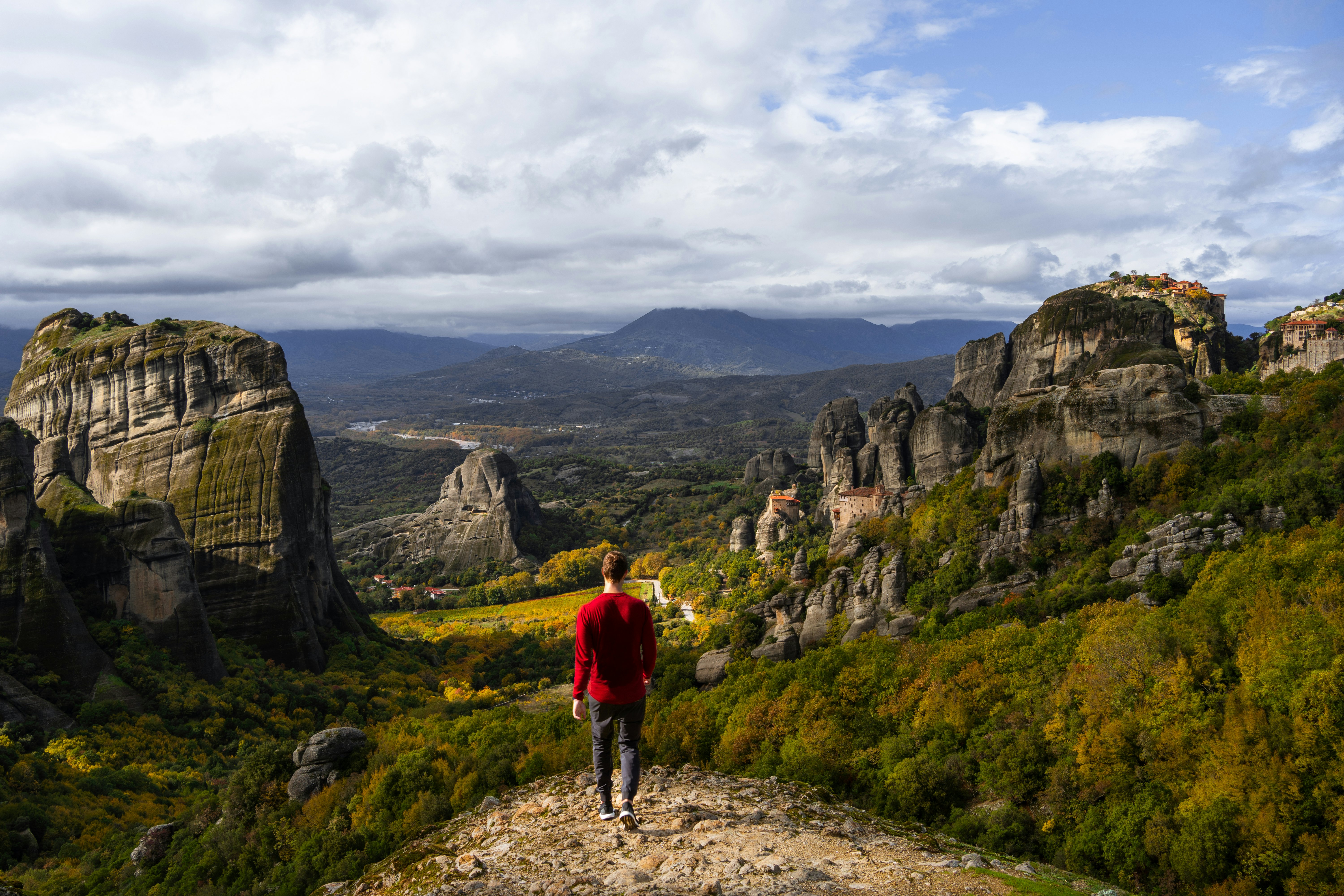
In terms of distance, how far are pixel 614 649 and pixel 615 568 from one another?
1.25 metres

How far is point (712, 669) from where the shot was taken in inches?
1449

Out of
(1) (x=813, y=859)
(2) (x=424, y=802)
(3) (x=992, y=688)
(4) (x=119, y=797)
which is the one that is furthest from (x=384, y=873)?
(4) (x=119, y=797)

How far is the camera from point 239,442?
52.2 meters

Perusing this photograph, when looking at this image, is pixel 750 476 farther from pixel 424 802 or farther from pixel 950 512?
pixel 424 802

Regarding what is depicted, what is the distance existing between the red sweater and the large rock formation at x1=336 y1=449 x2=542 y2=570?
92.7m

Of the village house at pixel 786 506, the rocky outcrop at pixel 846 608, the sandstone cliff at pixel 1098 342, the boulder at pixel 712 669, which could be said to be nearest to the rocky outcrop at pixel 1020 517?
the rocky outcrop at pixel 846 608

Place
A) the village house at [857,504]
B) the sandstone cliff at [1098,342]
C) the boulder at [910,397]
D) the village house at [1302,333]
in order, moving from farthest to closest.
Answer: the boulder at [910,397]
the village house at [857,504]
the sandstone cliff at [1098,342]
the village house at [1302,333]

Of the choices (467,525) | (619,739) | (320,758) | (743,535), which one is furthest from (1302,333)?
(467,525)

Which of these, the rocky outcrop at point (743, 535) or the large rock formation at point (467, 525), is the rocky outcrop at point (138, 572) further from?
the large rock formation at point (467, 525)

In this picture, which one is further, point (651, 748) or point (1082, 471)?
point (1082, 471)

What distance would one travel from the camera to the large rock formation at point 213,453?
49.6m

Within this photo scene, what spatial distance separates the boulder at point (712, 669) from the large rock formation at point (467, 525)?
66.2m

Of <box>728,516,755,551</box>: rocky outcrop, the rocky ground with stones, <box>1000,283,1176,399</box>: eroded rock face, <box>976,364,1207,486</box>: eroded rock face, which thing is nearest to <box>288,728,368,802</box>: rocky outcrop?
the rocky ground with stones

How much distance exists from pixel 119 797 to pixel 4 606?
12.5m
